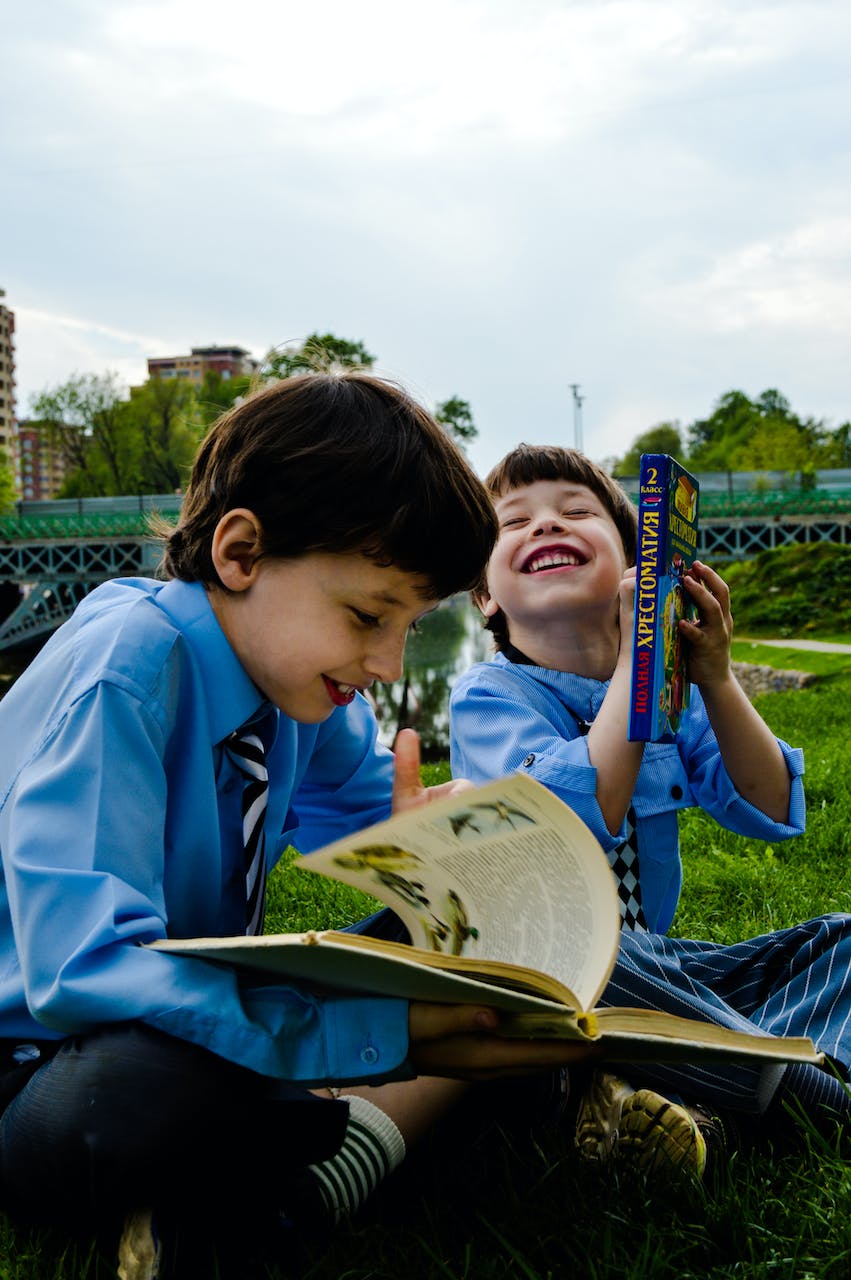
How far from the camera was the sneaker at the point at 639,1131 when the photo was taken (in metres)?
1.52

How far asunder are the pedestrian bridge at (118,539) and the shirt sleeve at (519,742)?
98.3ft

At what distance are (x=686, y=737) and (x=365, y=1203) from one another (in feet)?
3.97

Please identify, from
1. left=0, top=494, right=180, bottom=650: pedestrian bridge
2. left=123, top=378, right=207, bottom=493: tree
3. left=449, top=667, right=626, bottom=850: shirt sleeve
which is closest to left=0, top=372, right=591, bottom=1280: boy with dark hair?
left=449, top=667, right=626, bottom=850: shirt sleeve

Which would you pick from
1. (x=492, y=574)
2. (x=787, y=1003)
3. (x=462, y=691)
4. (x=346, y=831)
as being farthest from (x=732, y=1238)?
(x=492, y=574)

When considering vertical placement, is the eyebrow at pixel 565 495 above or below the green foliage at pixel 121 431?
below

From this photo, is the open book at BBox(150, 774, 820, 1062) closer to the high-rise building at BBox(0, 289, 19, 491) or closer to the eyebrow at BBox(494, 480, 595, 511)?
the eyebrow at BBox(494, 480, 595, 511)

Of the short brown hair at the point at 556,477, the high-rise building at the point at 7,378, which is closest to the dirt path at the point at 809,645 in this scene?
the short brown hair at the point at 556,477

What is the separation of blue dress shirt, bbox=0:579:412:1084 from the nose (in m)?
0.18

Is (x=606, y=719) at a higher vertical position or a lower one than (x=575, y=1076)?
higher

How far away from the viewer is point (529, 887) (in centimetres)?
135

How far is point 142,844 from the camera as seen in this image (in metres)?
1.44

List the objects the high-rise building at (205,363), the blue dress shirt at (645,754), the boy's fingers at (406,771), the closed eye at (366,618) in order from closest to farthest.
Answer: the closed eye at (366,618), the boy's fingers at (406,771), the blue dress shirt at (645,754), the high-rise building at (205,363)

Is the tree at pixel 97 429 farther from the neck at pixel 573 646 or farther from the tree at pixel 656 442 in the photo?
the neck at pixel 573 646

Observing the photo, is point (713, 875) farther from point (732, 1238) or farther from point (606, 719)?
point (732, 1238)
